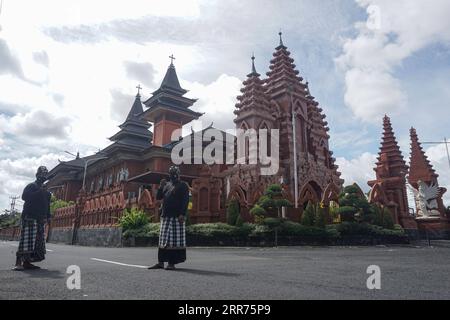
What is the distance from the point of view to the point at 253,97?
2692 cm

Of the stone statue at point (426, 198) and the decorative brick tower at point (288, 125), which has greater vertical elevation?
the decorative brick tower at point (288, 125)

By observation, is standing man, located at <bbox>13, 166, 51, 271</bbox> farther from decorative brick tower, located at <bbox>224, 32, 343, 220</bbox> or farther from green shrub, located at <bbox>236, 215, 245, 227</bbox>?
decorative brick tower, located at <bbox>224, 32, 343, 220</bbox>

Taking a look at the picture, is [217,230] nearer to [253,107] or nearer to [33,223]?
[33,223]

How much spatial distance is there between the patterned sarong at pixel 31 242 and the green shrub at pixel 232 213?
405 inches

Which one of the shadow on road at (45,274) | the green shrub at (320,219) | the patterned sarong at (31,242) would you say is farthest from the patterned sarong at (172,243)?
→ the green shrub at (320,219)

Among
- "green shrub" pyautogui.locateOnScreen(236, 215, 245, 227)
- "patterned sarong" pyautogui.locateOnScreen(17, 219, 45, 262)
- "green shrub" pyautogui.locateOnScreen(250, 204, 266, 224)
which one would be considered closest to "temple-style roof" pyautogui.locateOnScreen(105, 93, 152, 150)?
"green shrub" pyautogui.locateOnScreen(236, 215, 245, 227)

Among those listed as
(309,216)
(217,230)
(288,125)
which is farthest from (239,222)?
(288,125)

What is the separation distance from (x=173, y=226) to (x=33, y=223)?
9.41ft

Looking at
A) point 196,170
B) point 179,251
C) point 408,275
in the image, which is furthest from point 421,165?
point 179,251

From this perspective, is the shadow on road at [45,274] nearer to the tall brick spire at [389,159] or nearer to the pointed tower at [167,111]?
the tall brick spire at [389,159]

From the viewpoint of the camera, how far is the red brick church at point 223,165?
60.8 ft

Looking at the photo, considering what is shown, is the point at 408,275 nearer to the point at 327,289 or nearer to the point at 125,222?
the point at 327,289

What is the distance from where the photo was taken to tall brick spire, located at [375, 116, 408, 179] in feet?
89.4
